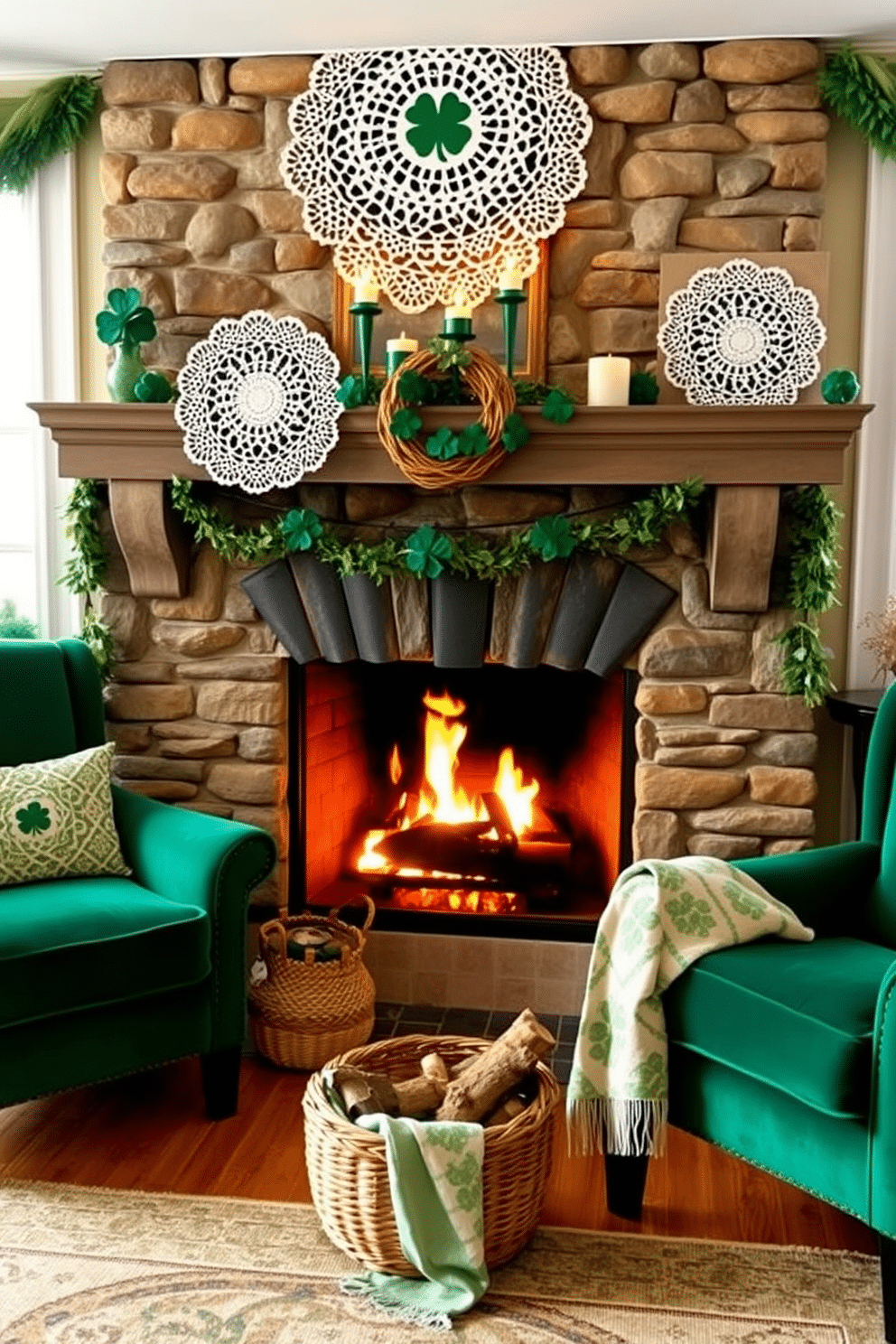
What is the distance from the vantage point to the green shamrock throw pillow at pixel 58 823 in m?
3.01

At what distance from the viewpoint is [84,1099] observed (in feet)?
10.0

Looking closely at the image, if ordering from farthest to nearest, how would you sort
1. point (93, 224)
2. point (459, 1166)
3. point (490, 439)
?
1. point (93, 224)
2. point (490, 439)
3. point (459, 1166)

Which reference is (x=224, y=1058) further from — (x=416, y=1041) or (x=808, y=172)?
(x=808, y=172)

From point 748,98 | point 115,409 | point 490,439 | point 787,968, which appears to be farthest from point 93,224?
point 787,968

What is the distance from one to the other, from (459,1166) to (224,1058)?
0.81 metres

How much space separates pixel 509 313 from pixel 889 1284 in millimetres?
2099

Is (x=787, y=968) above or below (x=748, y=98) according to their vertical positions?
below

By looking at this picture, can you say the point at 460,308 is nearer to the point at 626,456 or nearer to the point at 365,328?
the point at 365,328

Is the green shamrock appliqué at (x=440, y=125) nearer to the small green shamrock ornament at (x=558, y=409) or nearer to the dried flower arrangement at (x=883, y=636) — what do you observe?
the small green shamrock ornament at (x=558, y=409)

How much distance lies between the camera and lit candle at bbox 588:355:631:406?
3.18 m

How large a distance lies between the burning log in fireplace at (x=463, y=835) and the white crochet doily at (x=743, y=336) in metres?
1.07

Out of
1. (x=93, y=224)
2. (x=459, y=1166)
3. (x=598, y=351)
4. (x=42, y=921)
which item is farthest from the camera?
(x=93, y=224)

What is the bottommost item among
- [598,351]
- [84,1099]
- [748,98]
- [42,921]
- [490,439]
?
[84,1099]

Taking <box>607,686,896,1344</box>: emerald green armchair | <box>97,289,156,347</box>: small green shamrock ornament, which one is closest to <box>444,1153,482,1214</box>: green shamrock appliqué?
<box>607,686,896,1344</box>: emerald green armchair
